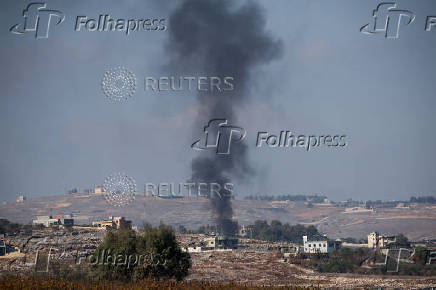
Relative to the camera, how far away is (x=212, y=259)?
66875 millimetres

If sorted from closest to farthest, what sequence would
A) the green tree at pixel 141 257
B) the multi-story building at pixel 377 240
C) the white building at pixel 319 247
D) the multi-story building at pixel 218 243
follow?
the green tree at pixel 141 257 → the multi-story building at pixel 218 243 → the white building at pixel 319 247 → the multi-story building at pixel 377 240

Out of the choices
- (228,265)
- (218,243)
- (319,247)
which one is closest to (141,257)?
(228,265)

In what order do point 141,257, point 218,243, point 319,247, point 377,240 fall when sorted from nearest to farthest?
1. point 141,257
2. point 218,243
3. point 319,247
4. point 377,240

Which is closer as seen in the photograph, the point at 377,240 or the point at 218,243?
the point at 218,243

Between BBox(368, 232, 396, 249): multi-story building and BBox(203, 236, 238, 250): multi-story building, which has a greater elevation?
BBox(368, 232, 396, 249): multi-story building

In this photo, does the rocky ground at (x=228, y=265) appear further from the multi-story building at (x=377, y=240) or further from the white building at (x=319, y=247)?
the multi-story building at (x=377, y=240)

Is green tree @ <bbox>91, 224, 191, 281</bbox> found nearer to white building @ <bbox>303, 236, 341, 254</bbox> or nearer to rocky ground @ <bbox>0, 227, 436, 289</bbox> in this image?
rocky ground @ <bbox>0, 227, 436, 289</bbox>

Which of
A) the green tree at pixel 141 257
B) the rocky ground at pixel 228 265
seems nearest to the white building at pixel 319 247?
the rocky ground at pixel 228 265

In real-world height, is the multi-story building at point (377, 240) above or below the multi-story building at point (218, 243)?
above

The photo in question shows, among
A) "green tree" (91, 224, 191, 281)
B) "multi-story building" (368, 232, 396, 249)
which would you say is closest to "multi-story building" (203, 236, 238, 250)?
"multi-story building" (368, 232, 396, 249)

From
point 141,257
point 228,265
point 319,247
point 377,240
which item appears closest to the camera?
point 141,257

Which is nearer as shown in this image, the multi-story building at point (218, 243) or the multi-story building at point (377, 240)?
the multi-story building at point (218, 243)

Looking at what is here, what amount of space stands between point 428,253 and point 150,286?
47.0 metres

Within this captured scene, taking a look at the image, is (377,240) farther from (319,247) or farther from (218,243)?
(218,243)
